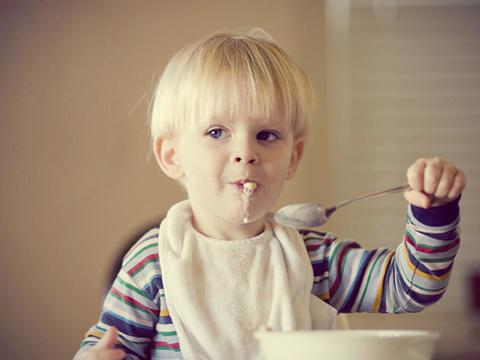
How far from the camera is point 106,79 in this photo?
2699 mm

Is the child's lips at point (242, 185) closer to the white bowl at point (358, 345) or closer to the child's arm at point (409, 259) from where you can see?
the child's arm at point (409, 259)

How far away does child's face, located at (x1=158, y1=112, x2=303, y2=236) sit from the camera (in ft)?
3.49

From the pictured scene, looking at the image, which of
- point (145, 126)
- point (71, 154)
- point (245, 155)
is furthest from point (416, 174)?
point (71, 154)

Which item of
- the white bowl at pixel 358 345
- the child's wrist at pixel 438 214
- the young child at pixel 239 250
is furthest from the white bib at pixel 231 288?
the white bowl at pixel 358 345

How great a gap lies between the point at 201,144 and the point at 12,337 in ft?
A: 6.08

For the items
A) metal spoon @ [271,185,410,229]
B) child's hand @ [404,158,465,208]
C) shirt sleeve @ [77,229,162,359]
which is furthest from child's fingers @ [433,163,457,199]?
shirt sleeve @ [77,229,162,359]

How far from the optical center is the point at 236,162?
1.06 m

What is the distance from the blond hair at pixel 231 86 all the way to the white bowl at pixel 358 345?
0.48 m

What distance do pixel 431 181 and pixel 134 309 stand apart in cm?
50

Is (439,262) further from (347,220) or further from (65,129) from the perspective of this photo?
(65,129)

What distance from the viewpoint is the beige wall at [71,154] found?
105 inches

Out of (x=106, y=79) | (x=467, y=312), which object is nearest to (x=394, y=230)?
(x=467, y=312)

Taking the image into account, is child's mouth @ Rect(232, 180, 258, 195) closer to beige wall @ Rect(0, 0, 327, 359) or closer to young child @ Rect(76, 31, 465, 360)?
young child @ Rect(76, 31, 465, 360)

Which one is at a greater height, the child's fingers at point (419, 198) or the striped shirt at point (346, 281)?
the child's fingers at point (419, 198)
